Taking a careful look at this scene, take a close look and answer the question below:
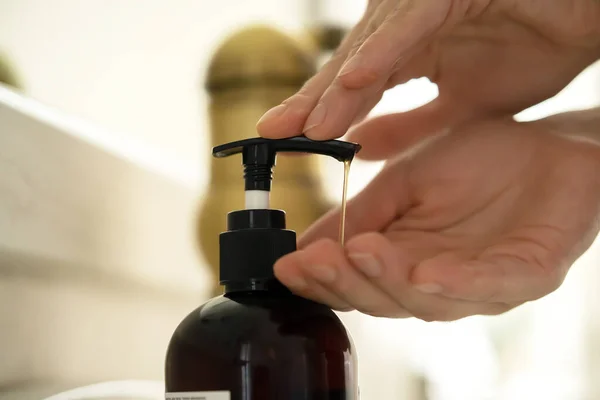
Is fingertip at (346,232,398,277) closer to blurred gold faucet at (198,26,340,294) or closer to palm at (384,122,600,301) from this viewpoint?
palm at (384,122,600,301)

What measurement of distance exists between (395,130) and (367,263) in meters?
0.19

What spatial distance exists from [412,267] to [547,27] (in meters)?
0.20

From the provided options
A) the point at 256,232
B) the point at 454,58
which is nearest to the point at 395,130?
the point at 454,58

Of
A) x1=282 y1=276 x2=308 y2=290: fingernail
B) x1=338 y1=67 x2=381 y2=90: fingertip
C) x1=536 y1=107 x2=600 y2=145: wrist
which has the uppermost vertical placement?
x1=536 y1=107 x2=600 y2=145: wrist

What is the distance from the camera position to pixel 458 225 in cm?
38

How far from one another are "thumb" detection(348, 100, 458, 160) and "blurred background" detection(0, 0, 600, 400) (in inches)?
4.7

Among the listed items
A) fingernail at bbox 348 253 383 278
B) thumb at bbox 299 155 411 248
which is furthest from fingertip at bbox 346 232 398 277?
thumb at bbox 299 155 411 248

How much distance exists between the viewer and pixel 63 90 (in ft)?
1.52

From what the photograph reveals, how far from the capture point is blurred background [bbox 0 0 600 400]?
401mm

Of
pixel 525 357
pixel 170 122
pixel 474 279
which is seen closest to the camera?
pixel 474 279

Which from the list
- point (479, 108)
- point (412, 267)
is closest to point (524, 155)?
point (479, 108)

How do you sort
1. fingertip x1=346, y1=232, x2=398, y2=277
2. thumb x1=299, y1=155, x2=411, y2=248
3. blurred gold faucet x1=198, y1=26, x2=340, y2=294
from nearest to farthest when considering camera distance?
fingertip x1=346, y1=232, x2=398, y2=277 → thumb x1=299, y1=155, x2=411, y2=248 → blurred gold faucet x1=198, y1=26, x2=340, y2=294

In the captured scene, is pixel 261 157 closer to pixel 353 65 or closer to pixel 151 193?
pixel 353 65

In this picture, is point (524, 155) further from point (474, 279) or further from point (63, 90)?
point (63, 90)
